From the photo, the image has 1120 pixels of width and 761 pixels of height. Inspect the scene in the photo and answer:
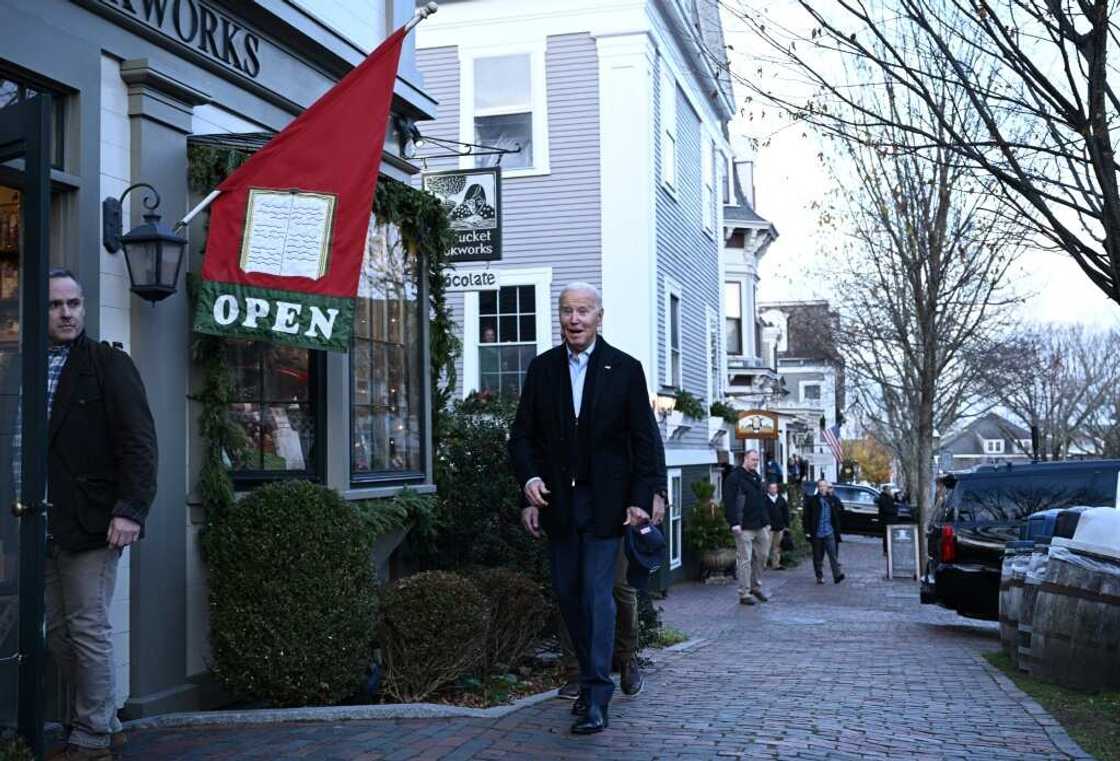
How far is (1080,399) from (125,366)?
58396 mm

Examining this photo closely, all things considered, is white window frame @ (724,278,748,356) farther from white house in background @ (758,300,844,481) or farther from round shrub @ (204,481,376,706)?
round shrub @ (204,481,376,706)

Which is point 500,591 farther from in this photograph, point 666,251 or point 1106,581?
point 666,251

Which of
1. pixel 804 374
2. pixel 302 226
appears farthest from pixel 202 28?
pixel 804 374

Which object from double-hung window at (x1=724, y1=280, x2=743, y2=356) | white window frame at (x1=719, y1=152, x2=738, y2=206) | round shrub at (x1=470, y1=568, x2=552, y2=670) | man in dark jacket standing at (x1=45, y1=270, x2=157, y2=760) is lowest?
round shrub at (x1=470, y1=568, x2=552, y2=670)

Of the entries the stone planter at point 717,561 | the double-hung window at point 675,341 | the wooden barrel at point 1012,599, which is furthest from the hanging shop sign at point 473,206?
the stone planter at point 717,561

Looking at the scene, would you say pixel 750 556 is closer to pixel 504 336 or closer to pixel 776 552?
pixel 504 336

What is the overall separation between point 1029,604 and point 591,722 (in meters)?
4.94

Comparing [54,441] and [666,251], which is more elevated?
[666,251]

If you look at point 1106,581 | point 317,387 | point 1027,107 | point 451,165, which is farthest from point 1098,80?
point 451,165

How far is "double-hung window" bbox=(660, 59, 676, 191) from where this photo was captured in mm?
20422

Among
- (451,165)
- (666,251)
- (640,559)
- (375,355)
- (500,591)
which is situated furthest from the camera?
(666,251)

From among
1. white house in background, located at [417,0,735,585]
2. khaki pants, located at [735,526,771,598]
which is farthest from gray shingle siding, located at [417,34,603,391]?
khaki pants, located at [735,526,771,598]

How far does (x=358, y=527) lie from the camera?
281 inches

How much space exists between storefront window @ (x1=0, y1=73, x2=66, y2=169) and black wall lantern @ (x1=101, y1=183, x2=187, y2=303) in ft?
1.12
